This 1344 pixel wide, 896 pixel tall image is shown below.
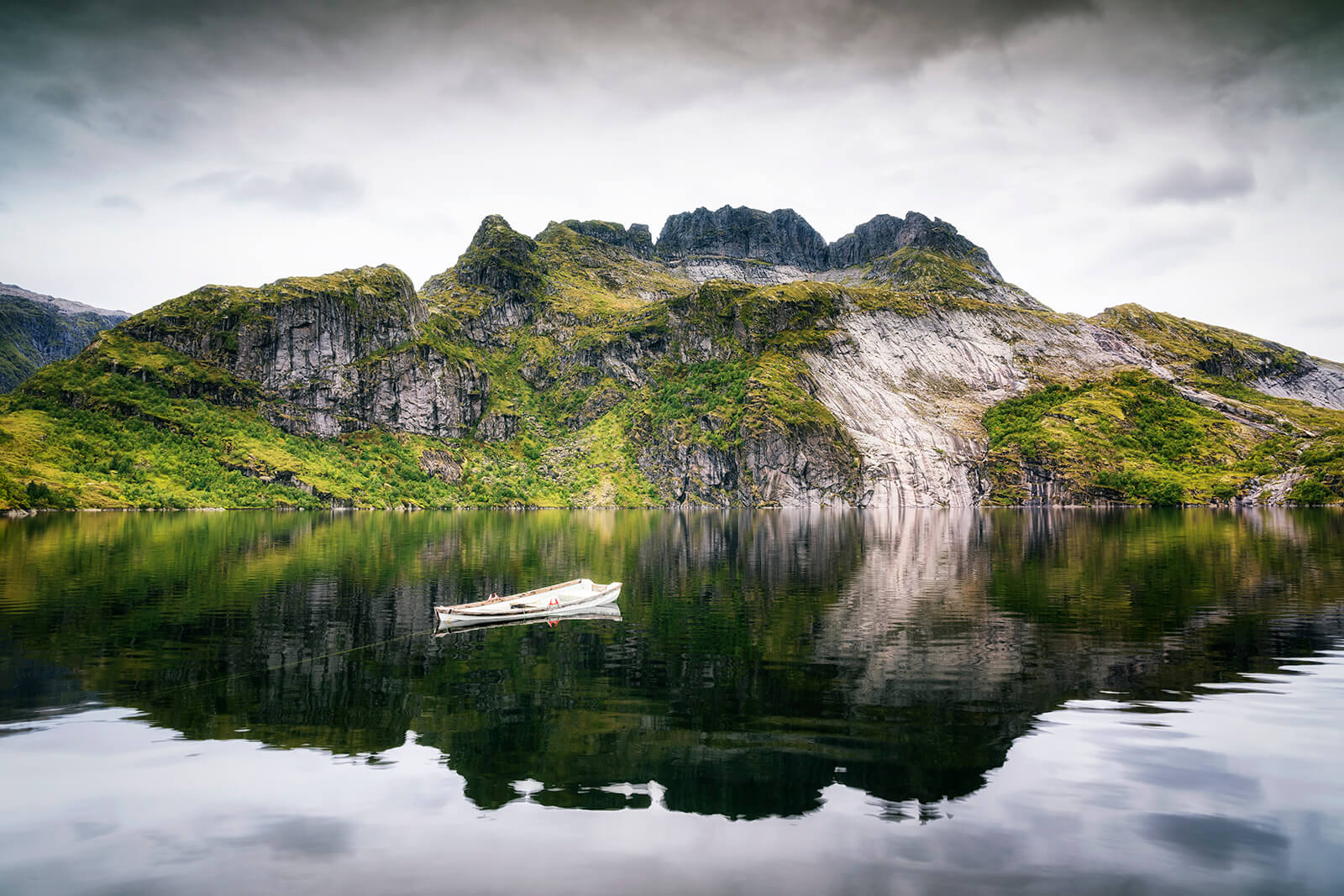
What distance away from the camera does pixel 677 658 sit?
1379 inches

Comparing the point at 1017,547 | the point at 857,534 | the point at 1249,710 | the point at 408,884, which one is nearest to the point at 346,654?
the point at 408,884

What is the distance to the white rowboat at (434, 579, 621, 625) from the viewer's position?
143 ft

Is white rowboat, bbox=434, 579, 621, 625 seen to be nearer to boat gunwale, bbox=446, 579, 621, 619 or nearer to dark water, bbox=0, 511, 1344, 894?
boat gunwale, bbox=446, 579, 621, 619

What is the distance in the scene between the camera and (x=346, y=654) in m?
35.5

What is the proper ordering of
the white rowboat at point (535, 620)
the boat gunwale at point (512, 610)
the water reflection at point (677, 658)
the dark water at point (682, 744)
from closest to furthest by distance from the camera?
the dark water at point (682, 744) → the water reflection at point (677, 658) → the white rowboat at point (535, 620) → the boat gunwale at point (512, 610)

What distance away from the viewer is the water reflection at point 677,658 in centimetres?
2161

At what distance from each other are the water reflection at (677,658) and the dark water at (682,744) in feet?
0.68

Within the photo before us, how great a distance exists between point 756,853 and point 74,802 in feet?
60.0

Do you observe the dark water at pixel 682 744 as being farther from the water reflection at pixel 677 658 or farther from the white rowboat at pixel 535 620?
the white rowboat at pixel 535 620

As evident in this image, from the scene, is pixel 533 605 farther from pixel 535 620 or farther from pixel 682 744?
pixel 682 744

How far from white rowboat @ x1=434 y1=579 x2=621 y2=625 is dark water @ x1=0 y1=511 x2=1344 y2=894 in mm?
1667

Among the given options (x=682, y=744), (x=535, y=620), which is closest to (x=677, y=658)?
(x=682, y=744)

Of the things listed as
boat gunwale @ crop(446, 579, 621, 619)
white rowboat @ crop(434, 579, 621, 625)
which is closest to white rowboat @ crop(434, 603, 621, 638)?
white rowboat @ crop(434, 579, 621, 625)

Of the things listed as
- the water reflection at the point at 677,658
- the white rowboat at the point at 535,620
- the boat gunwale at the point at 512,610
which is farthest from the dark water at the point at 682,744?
the boat gunwale at the point at 512,610
